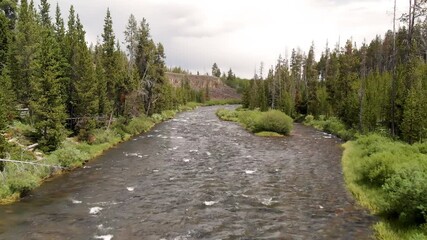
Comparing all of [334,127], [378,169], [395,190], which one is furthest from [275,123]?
[395,190]

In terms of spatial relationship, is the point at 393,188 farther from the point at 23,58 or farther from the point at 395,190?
the point at 23,58

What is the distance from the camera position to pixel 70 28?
80250 millimetres

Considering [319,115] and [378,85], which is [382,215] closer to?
[378,85]

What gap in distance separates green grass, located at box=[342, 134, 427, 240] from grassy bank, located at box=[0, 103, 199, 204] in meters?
21.4

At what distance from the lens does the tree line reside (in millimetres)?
38062

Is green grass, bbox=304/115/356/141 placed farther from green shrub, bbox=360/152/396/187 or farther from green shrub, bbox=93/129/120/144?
green shrub, bbox=93/129/120/144

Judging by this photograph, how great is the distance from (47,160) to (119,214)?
536 inches

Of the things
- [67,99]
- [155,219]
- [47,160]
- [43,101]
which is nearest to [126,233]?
[155,219]

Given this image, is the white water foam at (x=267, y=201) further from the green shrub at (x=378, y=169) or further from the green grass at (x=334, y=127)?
the green grass at (x=334, y=127)

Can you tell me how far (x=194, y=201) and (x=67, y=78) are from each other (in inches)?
1125

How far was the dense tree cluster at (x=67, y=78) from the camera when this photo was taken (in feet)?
118

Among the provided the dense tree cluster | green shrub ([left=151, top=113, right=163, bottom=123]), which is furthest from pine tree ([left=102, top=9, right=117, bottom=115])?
green shrub ([left=151, top=113, right=163, bottom=123])

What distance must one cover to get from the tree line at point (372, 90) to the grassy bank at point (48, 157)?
32.6 metres

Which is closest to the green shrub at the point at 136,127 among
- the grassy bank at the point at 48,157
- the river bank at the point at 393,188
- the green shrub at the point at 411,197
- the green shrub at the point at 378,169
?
the grassy bank at the point at 48,157
